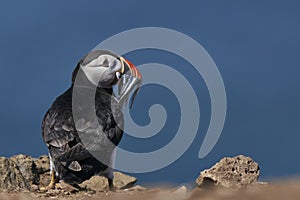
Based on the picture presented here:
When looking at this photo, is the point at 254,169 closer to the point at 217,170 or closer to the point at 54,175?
the point at 217,170

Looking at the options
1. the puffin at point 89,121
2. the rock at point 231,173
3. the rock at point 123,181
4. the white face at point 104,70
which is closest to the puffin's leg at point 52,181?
the puffin at point 89,121

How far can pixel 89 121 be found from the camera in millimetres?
10016

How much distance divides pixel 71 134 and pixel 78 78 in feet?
6.40

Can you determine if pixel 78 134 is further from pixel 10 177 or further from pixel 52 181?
pixel 10 177

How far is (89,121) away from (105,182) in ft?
5.65

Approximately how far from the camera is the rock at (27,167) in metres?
11.7

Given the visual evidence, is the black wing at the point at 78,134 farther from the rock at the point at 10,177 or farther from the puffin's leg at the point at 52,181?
the rock at the point at 10,177

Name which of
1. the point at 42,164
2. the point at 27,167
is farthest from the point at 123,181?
the point at 27,167

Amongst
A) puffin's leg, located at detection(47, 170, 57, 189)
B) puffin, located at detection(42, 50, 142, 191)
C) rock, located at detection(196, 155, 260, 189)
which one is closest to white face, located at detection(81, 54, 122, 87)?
puffin, located at detection(42, 50, 142, 191)

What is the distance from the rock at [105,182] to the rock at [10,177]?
51.4 inches

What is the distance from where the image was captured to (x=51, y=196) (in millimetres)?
9289

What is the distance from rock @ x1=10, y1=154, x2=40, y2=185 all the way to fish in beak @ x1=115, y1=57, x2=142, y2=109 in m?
2.28

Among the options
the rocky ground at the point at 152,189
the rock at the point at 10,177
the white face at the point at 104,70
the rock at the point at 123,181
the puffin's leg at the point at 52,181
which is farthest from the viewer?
the rock at the point at 123,181

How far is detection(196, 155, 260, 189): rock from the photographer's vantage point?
29.9 ft
